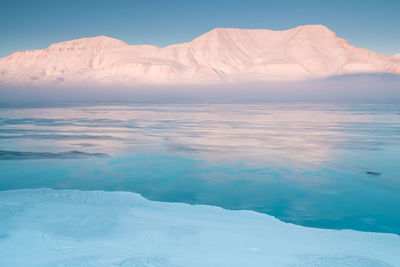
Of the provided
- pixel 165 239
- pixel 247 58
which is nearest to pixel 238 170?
pixel 165 239

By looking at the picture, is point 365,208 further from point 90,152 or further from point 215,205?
point 90,152

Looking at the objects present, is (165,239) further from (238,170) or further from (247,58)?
(247,58)

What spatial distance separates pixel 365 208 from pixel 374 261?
296 centimetres

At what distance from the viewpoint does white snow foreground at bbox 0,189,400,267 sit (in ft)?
14.4

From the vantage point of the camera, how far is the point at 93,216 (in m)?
5.86

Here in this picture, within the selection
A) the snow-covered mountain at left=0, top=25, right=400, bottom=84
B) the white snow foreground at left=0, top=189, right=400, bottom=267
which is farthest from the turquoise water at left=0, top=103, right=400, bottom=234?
the snow-covered mountain at left=0, top=25, right=400, bottom=84

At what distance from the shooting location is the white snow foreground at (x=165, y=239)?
4.40 m

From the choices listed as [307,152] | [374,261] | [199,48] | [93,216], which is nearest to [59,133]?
[307,152]

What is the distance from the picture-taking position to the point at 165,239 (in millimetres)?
5062

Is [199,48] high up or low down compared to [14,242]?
up

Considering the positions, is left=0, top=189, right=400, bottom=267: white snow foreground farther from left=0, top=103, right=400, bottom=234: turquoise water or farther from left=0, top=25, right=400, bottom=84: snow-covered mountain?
left=0, top=25, right=400, bottom=84: snow-covered mountain

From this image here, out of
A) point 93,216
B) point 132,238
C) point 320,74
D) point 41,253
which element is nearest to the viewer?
point 41,253

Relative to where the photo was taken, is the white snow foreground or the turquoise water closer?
the white snow foreground

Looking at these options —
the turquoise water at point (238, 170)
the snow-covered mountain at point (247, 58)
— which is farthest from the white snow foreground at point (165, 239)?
the snow-covered mountain at point (247, 58)
